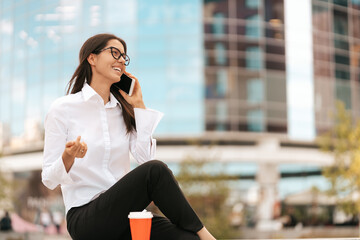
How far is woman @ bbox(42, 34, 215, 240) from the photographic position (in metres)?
2.60

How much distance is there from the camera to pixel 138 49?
75.9 feet

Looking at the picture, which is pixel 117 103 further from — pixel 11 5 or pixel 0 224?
pixel 11 5

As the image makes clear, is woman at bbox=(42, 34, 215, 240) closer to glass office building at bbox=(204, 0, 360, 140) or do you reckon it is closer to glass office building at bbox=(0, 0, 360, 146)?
glass office building at bbox=(0, 0, 360, 146)

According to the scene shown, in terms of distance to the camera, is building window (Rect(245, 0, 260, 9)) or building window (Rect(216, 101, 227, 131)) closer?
building window (Rect(216, 101, 227, 131))

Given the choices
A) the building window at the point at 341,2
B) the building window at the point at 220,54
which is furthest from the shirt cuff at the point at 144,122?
the building window at the point at 341,2

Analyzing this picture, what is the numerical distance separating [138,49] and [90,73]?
2033cm

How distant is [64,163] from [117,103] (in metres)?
0.68

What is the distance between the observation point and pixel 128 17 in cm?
2344

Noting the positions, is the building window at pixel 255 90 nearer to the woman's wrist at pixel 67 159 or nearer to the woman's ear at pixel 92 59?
the woman's ear at pixel 92 59

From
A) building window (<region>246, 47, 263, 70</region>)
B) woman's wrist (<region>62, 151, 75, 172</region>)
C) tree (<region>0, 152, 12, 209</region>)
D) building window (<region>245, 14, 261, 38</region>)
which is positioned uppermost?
building window (<region>245, 14, 261, 38</region>)

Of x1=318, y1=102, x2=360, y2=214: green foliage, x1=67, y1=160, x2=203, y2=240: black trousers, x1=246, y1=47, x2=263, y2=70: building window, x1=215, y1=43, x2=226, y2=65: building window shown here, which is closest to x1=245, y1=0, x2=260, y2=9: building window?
x1=246, y1=47, x2=263, y2=70: building window

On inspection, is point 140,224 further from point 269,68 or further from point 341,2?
point 341,2

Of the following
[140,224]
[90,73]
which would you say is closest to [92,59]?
[90,73]

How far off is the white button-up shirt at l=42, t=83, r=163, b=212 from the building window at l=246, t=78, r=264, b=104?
2055 cm
